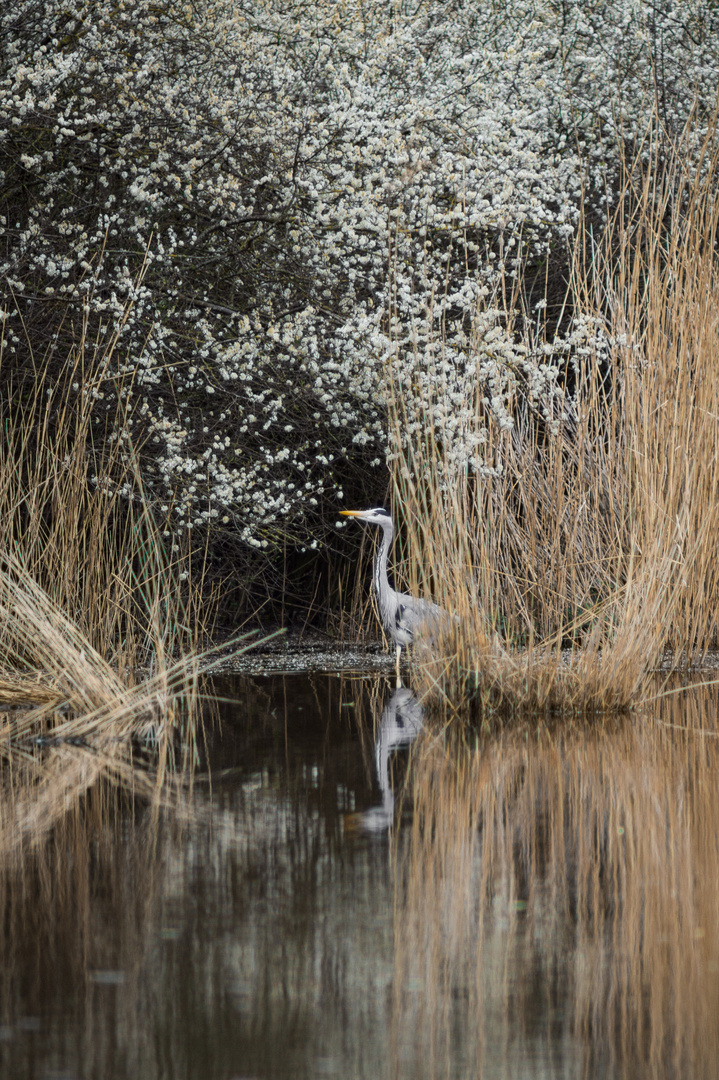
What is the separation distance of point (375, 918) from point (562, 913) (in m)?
0.41

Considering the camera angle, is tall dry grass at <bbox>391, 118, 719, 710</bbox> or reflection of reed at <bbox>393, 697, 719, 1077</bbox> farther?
tall dry grass at <bbox>391, 118, 719, 710</bbox>

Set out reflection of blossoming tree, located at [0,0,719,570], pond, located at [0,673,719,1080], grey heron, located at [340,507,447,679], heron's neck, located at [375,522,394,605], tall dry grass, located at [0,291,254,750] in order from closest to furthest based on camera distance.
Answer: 1. pond, located at [0,673,719,1080]
2. tall dry grass, located at [0,291,254,750]
3. reflection of blossoming tree, located at [0,0,719,570]
4. grey heron, located at [340,507,447,679]
5. heron's neck, located at [375,522,394,605]

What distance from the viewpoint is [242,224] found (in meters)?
6.44

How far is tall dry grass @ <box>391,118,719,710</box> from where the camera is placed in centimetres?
509

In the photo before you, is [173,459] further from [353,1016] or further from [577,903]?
[353,1016]

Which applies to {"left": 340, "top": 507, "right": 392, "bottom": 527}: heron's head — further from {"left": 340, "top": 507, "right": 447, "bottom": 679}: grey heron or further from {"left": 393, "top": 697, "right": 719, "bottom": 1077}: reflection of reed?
{"left": 393, "top": 697, "right": 719, "bottom": 1077}: reflection of reed

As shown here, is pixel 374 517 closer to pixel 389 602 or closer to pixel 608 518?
pixel 389 602

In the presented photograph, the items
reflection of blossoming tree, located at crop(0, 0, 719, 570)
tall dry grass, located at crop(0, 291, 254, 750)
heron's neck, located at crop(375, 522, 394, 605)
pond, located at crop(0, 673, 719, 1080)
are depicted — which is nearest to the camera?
pond, located at crop(0, 673, 719, 1080)

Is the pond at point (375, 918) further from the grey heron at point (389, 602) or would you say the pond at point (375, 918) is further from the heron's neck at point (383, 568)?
the heron's neck at point (383, 568)

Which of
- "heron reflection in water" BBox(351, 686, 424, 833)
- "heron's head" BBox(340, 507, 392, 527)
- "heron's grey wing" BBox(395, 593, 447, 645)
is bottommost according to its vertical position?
"heron reflection in water" BBox(351, 686, 424, 833)

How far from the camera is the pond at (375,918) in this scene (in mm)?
2182

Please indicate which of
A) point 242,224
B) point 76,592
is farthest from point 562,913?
point 242,224

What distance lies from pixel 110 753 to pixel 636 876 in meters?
2.11

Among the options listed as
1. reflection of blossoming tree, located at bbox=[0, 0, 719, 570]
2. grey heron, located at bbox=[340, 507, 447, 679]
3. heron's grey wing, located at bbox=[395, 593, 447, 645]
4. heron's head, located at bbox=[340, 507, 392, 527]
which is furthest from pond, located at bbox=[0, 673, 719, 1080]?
heron's head, located at bbox=[340, 507, 392, 527]
